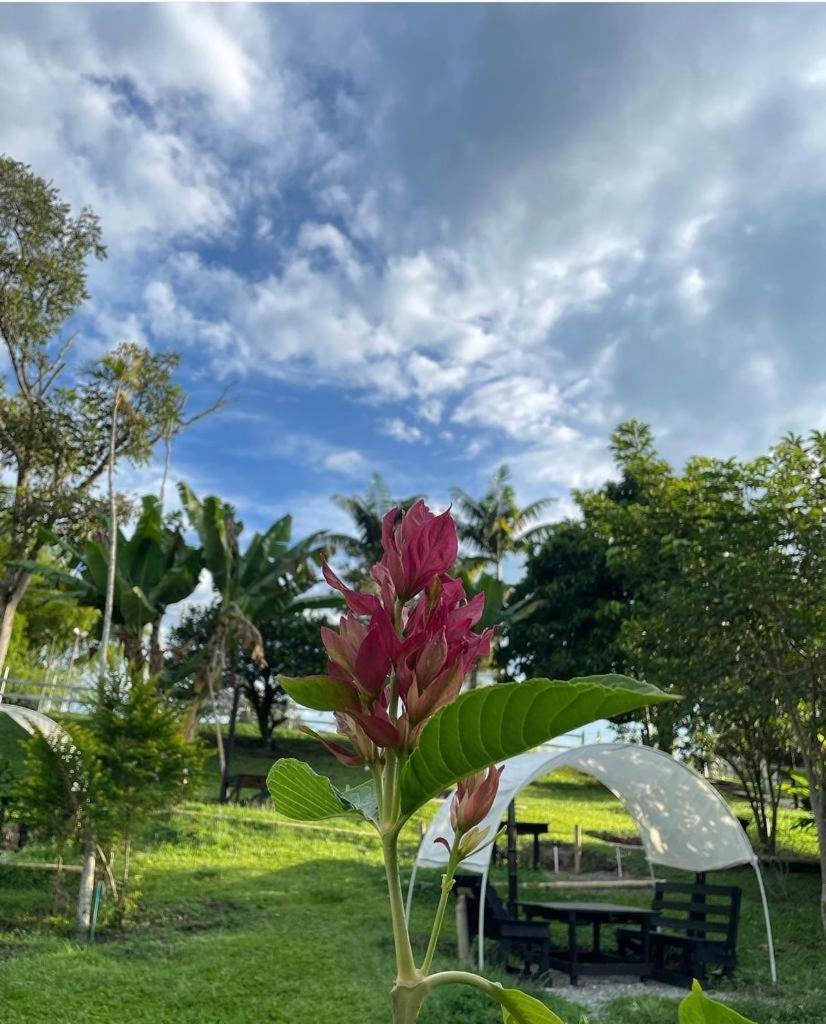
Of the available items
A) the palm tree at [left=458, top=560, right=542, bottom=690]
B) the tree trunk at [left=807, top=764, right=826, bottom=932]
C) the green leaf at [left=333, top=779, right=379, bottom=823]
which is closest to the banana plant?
the palm tree at [left=458, top=560, right=542, bottom=690]

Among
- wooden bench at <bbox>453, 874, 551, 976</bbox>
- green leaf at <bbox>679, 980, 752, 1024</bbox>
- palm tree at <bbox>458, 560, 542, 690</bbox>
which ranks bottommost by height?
wooden bench at <bbox>453, 874, 551, 976</bbox>

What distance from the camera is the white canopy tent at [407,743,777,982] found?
8.77 meters

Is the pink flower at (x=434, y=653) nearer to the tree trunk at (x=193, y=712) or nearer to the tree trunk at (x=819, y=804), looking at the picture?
the tree trunk at (x=819, y=804)

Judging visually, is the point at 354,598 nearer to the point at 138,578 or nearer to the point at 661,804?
the point at 661,804

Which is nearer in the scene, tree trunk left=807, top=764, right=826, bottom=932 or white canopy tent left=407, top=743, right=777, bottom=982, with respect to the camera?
white canopy tent left=407, top=743, right=777, bottom=982

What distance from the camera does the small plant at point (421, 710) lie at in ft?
1.80

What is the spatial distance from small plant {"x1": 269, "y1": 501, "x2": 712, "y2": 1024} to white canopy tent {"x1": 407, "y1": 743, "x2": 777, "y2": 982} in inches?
317

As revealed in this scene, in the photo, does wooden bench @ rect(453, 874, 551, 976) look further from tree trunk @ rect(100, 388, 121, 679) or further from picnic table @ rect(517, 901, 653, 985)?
tree trunk @ rect(100, 388, 121, 679)

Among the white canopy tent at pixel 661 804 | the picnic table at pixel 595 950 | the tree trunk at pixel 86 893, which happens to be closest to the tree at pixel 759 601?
the white canopy tent at pixel 661 804

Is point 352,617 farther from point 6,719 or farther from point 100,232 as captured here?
point 100,232

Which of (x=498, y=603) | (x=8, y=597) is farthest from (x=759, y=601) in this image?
(x=8, y=597)

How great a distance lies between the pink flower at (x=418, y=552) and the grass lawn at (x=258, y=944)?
6369 mm

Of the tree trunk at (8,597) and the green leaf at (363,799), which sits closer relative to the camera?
the green leaf at (363,799)

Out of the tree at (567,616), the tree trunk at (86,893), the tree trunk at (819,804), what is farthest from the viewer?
the tree at (567,616)
